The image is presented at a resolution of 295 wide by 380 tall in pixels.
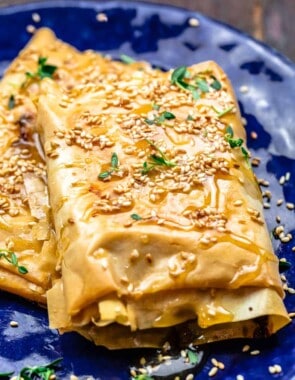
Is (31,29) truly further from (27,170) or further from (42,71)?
(27,170)

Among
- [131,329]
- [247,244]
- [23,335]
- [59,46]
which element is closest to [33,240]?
[23,335]

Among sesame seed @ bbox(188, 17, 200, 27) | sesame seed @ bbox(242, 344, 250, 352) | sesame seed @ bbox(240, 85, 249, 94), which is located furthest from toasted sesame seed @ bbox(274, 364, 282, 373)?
sesame seed @ bbox(188, 17, 200, 27)

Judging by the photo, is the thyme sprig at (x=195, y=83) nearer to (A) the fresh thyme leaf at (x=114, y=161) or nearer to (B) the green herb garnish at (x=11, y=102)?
(A) the fresh thyme leaf at (x=114, y=161)

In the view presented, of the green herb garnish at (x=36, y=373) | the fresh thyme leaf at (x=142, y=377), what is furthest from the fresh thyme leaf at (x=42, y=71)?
the fresh thyme leaf at (x=142, y=377)

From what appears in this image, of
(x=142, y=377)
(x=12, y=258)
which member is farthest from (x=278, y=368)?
(x=12, y=258)

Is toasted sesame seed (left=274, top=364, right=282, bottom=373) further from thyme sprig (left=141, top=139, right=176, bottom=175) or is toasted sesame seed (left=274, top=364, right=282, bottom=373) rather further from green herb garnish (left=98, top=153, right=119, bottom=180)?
green herb garnish (left=98, top=153, right=119, bottom=180)

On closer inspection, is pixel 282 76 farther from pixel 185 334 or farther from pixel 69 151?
pixel 185 334
